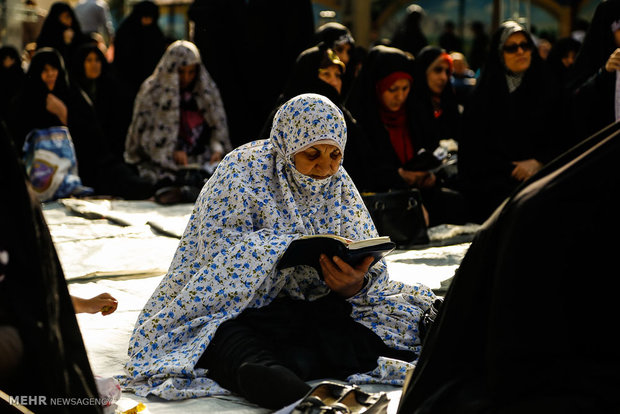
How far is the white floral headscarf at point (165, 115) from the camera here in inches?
286

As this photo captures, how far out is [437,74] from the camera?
737 cm

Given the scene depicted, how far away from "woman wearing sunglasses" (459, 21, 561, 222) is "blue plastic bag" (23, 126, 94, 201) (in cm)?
273

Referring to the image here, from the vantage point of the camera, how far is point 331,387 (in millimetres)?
2365

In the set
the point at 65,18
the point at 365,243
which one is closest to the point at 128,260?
the point at 365,243

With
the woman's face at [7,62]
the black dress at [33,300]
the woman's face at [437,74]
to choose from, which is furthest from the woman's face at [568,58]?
the black dress at [33,300]

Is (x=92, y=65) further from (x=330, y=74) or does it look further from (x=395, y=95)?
(x=330, y=74)

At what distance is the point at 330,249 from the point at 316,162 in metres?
0.40

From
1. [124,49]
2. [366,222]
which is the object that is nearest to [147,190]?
[124,49]

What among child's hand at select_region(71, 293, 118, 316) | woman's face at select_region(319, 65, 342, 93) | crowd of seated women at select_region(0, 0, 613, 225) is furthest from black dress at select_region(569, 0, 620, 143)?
child's hand at select_region(71, 293, 118, 316)

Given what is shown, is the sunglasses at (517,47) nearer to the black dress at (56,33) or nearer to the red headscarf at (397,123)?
Answer: the red headscarf at (397,123)

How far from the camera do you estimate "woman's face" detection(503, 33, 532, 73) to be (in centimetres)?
612

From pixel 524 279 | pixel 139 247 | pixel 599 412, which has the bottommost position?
pixel 139 247

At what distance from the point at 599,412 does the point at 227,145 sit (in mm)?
6112

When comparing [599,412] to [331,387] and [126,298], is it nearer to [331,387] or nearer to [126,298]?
[331,387]
